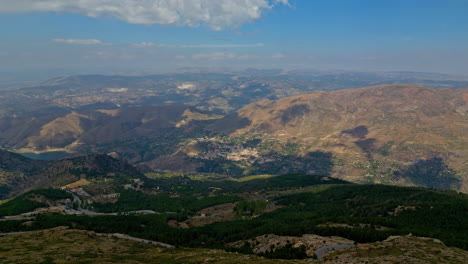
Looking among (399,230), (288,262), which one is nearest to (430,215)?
(399,230)

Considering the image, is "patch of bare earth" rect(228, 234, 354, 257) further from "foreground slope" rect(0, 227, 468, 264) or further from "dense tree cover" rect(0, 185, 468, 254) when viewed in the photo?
"foreground slope" rect(0, 227, 468, 264)

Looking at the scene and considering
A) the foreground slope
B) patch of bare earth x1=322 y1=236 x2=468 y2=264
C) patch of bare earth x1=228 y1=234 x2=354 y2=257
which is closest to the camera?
patch of bare earth x1=322 y1=236 x2=468 y2=264

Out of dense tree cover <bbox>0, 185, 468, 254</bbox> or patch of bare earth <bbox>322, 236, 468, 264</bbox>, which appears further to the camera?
dense tree cover <bbox>0, 185, 468, 254</bbox>

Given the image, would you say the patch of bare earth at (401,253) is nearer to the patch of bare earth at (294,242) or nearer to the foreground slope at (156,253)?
the foreground slope at (156,253)

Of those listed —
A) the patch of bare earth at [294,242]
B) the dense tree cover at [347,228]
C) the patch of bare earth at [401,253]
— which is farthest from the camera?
the dense tree cover at [347,228]

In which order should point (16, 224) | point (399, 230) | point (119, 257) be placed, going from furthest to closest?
1. point (16, 224)
2. point (399, 230)
3. point (119, 257)

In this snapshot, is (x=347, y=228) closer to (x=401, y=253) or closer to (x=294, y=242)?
(x=294, y=242)

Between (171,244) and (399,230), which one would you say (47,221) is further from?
(399,230)

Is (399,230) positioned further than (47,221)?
No

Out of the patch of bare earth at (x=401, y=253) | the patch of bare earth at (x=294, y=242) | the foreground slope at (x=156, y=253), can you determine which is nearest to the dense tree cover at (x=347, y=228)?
the patch of bare earth at (x=294, y=242)

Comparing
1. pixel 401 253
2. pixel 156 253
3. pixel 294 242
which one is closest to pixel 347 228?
pixel 294 242

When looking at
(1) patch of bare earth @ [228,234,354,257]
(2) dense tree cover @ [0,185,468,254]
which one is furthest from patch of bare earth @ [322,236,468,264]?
(2) dense tree cover @ [0,185,468,254]
